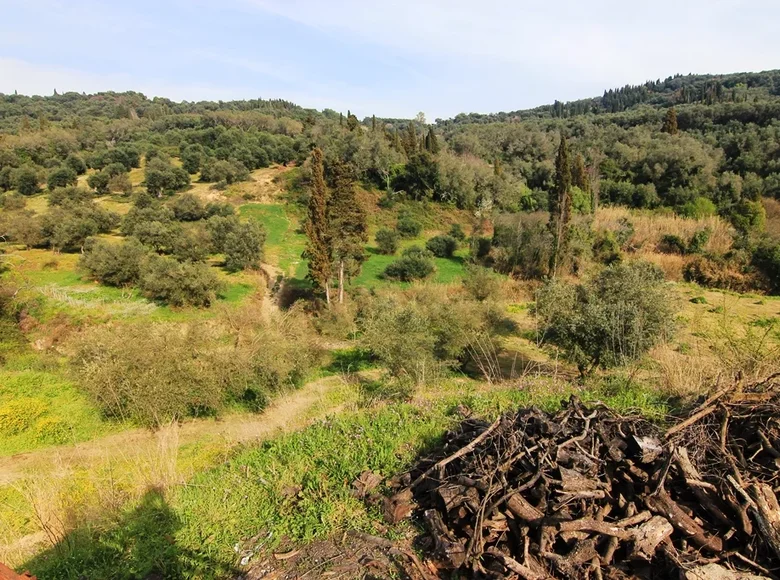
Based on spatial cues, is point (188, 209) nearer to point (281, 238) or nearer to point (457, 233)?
point (281, 238)

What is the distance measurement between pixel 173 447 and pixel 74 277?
28245 millimetres

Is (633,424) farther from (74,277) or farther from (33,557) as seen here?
(74,277)

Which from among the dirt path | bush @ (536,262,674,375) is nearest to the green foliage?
bush @ (536,262,674,375)

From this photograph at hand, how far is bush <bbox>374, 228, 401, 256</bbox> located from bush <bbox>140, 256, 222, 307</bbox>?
1484cm

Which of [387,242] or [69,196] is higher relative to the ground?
[69,196]

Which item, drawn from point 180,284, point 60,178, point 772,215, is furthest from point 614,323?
point 60,178

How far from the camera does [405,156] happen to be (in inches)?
2098

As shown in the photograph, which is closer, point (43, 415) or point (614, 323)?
point (614, 323)

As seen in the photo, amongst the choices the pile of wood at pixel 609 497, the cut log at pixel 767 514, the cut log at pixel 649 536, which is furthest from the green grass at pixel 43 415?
the cut log at pixel 767 514

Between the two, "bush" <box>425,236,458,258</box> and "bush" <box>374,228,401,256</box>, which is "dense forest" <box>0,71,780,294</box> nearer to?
"bush" <box>425,236,458,258</box>

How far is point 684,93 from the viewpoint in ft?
267

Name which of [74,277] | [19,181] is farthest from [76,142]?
[74,277]

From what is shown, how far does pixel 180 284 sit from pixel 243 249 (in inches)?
274

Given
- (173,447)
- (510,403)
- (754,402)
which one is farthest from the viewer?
(510,403)
